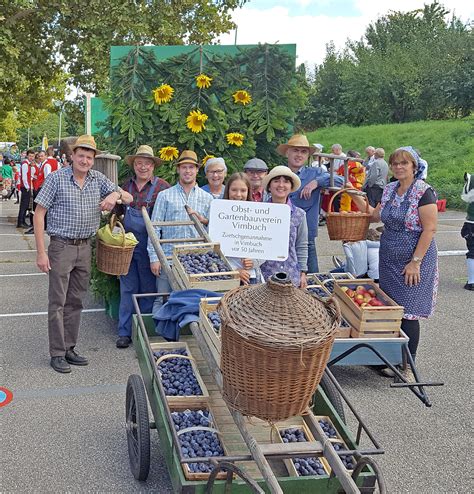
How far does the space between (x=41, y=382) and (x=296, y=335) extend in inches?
142

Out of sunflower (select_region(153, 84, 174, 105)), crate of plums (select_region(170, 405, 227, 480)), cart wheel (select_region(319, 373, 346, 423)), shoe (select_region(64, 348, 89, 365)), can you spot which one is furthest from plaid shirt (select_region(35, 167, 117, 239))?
cart wheel (select_region(319, 373, 346, 423))

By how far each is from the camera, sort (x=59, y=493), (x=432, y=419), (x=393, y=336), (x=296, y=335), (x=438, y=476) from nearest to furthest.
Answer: (x=296, y=335) → (x=59, y=493) → (x=438, y=476) → (x=432, y=419) → (x=393, y=336)

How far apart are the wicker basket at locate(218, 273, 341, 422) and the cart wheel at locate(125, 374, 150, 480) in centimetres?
112

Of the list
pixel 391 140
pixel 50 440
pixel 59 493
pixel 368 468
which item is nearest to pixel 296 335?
pixel 368 468

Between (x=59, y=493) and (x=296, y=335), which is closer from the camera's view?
(x=296, y=335)

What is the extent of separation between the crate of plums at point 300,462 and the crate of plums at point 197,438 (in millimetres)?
344

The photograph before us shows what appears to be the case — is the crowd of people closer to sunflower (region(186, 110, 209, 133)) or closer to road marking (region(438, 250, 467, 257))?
sunflower (region(186, 110, 209, 133))

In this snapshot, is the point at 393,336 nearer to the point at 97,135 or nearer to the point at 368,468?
the point at 368,468

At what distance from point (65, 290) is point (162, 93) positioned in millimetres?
2702

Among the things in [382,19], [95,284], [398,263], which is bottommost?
[95,284]

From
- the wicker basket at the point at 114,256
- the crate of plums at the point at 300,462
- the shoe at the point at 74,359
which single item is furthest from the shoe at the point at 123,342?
the crate of plums at the point at 300,462

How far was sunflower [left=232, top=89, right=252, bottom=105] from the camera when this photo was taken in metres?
7.45

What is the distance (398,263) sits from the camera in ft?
18.0

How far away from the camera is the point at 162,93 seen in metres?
7.13
